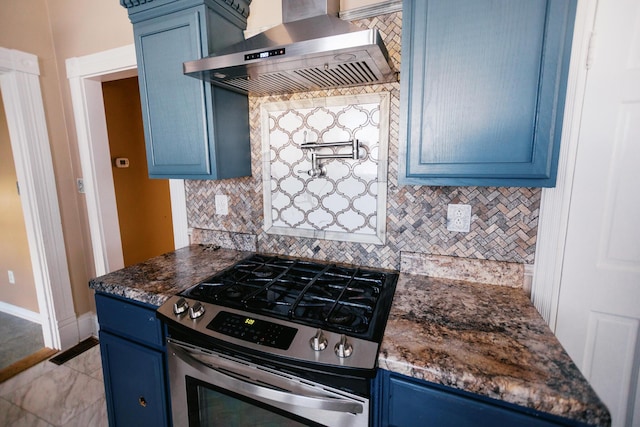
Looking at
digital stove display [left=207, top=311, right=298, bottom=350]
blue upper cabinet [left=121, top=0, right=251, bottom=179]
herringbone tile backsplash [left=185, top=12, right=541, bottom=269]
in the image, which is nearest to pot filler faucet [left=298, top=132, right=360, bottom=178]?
herringbone tile backsplash [left=185, top=12, right=541, bottom=269]

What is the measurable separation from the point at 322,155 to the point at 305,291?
0.67 meters

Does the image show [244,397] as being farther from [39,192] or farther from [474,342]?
[39,192]

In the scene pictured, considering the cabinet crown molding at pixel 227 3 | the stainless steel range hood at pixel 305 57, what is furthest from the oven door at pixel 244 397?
the cabinet crown molding at pixel 227 3

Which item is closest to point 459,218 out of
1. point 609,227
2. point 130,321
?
point 609,227

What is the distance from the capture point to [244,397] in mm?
1052

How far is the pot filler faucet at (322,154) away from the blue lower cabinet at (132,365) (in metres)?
0.97

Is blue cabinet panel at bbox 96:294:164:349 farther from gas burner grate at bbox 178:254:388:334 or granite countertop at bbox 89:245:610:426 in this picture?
gas burner grate at bbox 178:254:388:334

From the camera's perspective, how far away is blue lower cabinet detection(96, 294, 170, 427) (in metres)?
1.28

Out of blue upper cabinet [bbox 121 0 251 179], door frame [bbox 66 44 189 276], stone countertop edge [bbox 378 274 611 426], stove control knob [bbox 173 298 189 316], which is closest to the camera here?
stone countertop edge [bbox 378 274 611 426]

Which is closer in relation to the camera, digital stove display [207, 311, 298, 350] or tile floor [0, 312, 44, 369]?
digital stove display [207, 311, 298, 350]

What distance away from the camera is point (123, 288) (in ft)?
4.29

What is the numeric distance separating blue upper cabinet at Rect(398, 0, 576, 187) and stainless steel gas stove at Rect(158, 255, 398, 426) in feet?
1.89

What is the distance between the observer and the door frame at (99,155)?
197 centimetres

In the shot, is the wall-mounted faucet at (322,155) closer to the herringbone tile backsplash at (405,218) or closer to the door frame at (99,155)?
the herringbone tile backsplash at (405,218)
